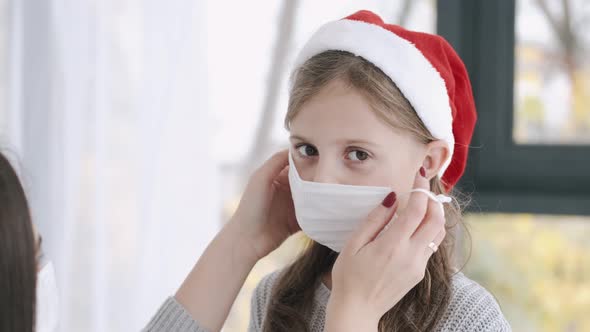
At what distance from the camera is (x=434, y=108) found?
1163 millimetres

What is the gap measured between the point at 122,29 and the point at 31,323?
1321 mm

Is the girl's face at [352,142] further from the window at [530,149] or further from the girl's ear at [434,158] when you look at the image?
the window at [530,149]

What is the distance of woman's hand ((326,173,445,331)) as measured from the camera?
105 centimetres

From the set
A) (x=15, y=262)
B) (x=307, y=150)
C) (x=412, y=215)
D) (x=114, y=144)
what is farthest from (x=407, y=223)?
(x=114, y=144)

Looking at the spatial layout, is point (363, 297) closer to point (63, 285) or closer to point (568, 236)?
point (568, 236)

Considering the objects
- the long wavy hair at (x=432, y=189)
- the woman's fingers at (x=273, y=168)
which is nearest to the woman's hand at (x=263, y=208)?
the woman's fingers at (x=273, y=168)

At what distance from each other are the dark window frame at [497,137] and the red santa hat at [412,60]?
2.09ft

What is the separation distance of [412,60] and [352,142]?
0.57 feet

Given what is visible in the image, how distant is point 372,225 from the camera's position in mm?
1090

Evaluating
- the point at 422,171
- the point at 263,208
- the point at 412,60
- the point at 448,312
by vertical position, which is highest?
the point at 412,60

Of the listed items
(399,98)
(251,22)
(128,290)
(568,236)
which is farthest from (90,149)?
(568,236)

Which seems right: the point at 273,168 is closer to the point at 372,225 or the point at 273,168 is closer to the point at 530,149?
the point at 372,225

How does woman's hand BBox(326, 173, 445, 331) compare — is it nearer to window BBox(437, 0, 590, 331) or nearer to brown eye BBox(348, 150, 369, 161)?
brown eye BBox(348, 150, 369, 161)

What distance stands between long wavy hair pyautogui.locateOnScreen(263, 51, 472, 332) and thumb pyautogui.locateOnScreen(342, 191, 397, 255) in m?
0.13
